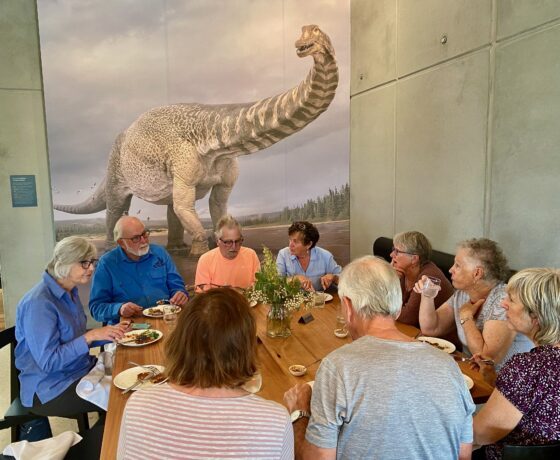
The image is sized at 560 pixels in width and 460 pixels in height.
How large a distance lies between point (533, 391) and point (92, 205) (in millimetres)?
4344

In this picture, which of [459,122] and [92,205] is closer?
[459,122]

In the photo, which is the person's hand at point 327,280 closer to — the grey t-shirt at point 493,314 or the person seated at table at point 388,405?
the grey t-shirt at point 493,314

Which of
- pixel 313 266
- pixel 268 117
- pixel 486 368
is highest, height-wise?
pixel 268 117

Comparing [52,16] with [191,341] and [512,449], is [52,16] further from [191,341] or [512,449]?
[512,449]

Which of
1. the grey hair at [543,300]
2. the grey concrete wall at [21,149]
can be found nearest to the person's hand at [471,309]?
the grey hair at [543,300]

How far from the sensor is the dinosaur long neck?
482 cm

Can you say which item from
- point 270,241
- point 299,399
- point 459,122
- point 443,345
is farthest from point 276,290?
point 270,241

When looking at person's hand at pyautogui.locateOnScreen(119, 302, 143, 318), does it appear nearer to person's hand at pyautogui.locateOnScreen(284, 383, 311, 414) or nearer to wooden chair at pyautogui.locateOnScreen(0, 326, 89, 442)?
wooden chair at pyautogui.locateOnScreen(0, 326, 89, 442)

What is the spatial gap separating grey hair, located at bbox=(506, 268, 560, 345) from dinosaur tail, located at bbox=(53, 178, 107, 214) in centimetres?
414

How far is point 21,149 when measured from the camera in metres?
4.32

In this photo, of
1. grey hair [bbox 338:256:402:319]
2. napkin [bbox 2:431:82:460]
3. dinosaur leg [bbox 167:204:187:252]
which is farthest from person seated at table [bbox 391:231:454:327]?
dinosaur leg [bbox 167:204:187:252]

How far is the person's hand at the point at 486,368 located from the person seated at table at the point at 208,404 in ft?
3.82

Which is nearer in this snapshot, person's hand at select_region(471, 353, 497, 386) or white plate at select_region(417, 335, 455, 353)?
person's hand at select_region(471, 353, 497, 386)

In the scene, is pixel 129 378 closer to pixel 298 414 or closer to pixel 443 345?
pixel 298 414
